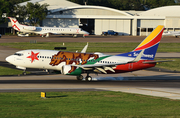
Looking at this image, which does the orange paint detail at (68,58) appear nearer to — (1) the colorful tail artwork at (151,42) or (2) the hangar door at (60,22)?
(1) the colorful tail artwork at (151,42)

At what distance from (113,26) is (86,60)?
5468 inches

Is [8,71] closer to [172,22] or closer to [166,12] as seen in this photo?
[172,22]

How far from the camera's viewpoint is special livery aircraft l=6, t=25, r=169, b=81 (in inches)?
1548

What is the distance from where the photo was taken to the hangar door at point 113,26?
175 m

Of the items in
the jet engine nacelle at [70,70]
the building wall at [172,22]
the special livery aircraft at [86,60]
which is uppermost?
the building wall at [172,22]

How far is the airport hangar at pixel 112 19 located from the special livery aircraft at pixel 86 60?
13230 centimetres

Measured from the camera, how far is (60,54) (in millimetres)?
40125

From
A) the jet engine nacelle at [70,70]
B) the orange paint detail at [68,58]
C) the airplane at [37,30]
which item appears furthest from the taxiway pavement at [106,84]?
the airplane at [37,30]

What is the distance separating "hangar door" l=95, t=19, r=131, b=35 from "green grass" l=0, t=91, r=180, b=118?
5738 inches

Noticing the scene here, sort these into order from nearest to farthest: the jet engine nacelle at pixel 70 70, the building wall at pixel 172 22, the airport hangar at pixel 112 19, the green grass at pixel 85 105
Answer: the green grass at pixel 85 105 → the jet engine nacelle at pixel 70 70 → the airport hangar at pixel 112 19 → the building wall at pixel 172 22

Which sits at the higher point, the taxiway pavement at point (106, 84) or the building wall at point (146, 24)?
the building wall at point (146, 24)

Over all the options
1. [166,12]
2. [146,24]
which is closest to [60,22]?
[146,24]

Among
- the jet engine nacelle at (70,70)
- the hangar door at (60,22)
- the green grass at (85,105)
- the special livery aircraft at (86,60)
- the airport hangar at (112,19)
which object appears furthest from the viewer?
the hangar door at (60,22)

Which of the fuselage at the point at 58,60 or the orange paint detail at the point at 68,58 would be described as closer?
the orange paint detail at the point at 68,58
